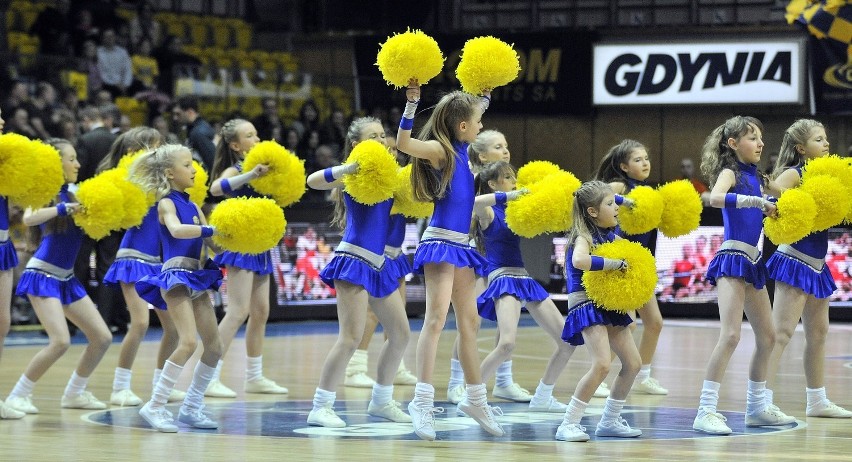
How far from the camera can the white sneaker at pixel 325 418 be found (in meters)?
6.28

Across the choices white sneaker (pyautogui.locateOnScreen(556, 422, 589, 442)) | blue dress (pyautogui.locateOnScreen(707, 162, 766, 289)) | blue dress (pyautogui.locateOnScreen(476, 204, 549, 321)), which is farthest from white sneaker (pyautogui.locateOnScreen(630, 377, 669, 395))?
white sneaker (pyautogui.locateOnScreen(556, 422, 589, 442))

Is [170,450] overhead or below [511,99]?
below

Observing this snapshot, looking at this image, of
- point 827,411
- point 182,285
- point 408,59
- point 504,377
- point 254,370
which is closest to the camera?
point 408,59

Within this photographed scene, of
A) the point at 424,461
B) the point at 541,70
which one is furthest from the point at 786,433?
the point at 541,70

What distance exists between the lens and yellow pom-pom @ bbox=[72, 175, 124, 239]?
21.5ft

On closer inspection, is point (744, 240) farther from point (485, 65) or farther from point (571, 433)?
point (485, 65)

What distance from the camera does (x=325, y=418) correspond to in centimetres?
630

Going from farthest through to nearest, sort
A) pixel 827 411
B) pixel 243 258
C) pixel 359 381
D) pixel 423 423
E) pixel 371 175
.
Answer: pixel 359 381 → pixel 243 258 → pixel 827 411 → pixel 371 175 → pixel 423 423

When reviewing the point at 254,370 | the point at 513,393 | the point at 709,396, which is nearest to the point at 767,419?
the point at 709,396

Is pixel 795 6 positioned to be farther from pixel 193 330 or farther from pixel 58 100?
pixel 193 330

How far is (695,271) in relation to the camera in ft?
42.6

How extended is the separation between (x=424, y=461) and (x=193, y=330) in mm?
1601

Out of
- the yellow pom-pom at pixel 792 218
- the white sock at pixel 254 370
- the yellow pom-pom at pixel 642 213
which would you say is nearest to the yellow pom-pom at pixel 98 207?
the white sock at pixel 254 370

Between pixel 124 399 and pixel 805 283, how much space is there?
12.0ft
